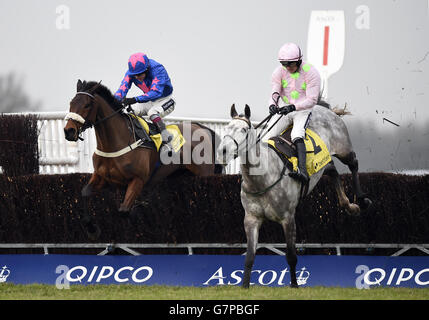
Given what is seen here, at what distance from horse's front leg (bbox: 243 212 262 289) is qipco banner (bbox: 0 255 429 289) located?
847mm

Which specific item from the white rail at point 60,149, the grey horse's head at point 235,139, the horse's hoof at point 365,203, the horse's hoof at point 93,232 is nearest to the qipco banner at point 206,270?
the horse's hoof at point 93,232

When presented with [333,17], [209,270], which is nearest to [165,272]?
[209,270]

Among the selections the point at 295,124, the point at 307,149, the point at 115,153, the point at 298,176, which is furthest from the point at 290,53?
the point at 115,153

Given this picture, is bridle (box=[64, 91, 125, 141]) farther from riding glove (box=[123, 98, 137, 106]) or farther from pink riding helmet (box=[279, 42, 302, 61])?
pink riding helmet (box=[279, 42, 302, 61])

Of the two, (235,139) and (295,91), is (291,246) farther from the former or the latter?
(295,91)

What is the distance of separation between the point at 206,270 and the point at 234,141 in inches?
78.6

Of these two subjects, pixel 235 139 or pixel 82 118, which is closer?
pixel 235 139

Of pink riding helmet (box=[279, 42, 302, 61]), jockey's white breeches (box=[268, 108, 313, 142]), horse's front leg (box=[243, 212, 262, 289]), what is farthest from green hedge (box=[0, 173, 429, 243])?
pink riding helmet (box=[279, 42, 302, 61])

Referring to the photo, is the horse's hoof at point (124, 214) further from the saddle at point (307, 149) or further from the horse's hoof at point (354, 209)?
the horse's hoof at point (354, 209)

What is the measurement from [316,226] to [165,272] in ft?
5.78

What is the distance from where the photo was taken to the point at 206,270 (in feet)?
31.4

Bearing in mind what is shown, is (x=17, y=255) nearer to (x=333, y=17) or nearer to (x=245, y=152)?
(x=245, y=152)

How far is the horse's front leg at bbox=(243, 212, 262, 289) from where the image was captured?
8.62 metres
